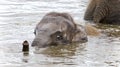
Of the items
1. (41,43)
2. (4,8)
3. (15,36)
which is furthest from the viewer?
(4,8)

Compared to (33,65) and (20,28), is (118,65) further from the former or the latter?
(20,28)

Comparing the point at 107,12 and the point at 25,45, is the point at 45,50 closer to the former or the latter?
the point at 25,45

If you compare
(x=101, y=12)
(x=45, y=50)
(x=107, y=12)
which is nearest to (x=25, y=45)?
(x=45, y=50)

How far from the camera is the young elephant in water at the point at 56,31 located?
10.9 m

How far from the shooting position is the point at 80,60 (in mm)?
9922

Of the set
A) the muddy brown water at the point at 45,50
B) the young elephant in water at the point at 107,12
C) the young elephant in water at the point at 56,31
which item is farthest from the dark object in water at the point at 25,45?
the young elephant in water at the point at 107,12

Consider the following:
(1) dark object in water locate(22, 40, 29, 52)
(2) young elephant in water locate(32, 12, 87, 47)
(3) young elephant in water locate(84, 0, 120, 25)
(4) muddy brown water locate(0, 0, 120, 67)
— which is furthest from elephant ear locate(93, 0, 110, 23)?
(1) dark object in water locate(22, 40, 29, 52)

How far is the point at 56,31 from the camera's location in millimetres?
11273

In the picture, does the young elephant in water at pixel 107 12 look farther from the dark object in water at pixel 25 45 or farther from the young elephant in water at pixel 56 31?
the dark object in water at pixel 25 45

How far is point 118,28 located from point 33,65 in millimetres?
5837

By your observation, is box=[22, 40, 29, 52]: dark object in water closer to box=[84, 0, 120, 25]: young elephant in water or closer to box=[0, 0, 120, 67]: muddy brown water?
box=[0, 0, 120, 67]: muddy brown water

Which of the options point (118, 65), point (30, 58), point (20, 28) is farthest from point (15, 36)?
point (118, 65)

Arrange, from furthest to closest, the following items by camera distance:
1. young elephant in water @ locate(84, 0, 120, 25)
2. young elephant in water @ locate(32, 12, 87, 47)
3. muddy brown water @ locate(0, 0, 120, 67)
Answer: young elephant in water @ locate(84, 0, 120, 25) → young elephant in water @ locate(32, 12, 87, 47) → muddy brown water @ locate(0, 0, 120, 67)

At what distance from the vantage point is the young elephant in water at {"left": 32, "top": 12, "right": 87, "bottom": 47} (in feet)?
35.7
